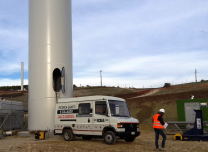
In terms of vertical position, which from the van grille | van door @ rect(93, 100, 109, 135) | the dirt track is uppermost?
van door @ rect(93, 100, 109, 135)

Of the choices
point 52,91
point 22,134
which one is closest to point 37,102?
point 52,91

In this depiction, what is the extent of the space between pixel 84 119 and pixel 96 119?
962 mm

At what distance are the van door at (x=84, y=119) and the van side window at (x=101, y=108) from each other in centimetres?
40

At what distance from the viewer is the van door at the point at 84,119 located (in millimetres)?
13953

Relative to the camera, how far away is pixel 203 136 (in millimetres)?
13656

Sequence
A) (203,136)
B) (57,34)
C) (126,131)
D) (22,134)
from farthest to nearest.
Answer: (57,34), (22,134), (203,136), (126,131)

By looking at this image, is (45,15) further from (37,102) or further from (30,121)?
(30,121)

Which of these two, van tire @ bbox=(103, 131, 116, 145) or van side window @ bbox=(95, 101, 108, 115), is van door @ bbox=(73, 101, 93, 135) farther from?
van tire @ bbox=(103, 131, 116, 145)

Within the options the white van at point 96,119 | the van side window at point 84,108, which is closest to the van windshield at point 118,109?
the white van at point 96,119

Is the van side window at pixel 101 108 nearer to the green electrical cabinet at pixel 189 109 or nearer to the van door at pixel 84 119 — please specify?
the van door at pixel 84 119

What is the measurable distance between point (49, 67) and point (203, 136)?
39.4ft

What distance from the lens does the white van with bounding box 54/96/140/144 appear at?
42.0 feet

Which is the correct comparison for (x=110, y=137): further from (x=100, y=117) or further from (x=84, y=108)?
(x=84, y=108)

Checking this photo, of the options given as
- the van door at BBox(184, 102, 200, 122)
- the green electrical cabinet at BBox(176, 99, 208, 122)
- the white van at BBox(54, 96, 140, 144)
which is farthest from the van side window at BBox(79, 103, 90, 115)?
the van door at BBox(184, 102, 200, 122)
